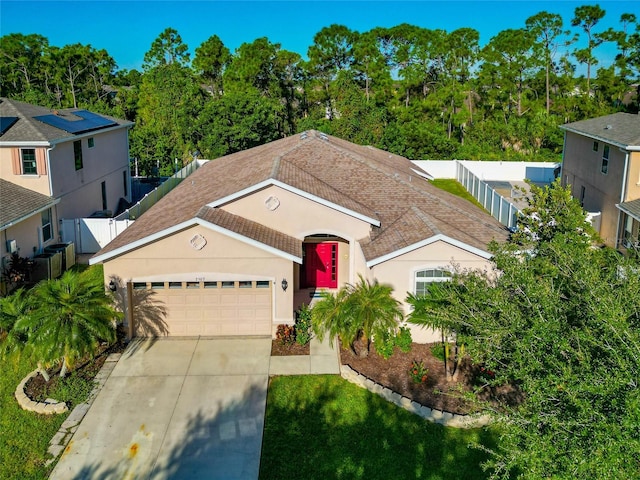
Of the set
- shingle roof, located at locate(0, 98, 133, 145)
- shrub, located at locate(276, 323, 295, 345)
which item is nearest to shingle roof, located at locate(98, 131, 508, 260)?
shrub, located at locate(276, 323, 295, 345)

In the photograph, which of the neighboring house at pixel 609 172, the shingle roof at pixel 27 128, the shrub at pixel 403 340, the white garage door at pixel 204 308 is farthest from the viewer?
the neighboring house at pixel 609 172

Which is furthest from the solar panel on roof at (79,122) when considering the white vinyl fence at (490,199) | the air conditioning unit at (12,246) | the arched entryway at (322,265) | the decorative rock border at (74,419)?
the white vinyl fence at (490,199)

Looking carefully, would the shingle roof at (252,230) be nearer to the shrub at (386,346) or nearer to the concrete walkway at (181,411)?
the concrete walkway at (181,411)

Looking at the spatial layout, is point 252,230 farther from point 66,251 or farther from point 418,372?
point 66,251

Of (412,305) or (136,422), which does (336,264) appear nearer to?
(412,305)

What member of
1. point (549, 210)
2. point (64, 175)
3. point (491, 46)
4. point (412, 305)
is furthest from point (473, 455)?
point (491, 46)

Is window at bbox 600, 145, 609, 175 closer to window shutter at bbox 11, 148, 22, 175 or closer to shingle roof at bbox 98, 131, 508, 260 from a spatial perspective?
shingle roof at bbox 98, 131, 508, 260

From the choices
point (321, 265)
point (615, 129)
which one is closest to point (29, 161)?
point (321, 265)
